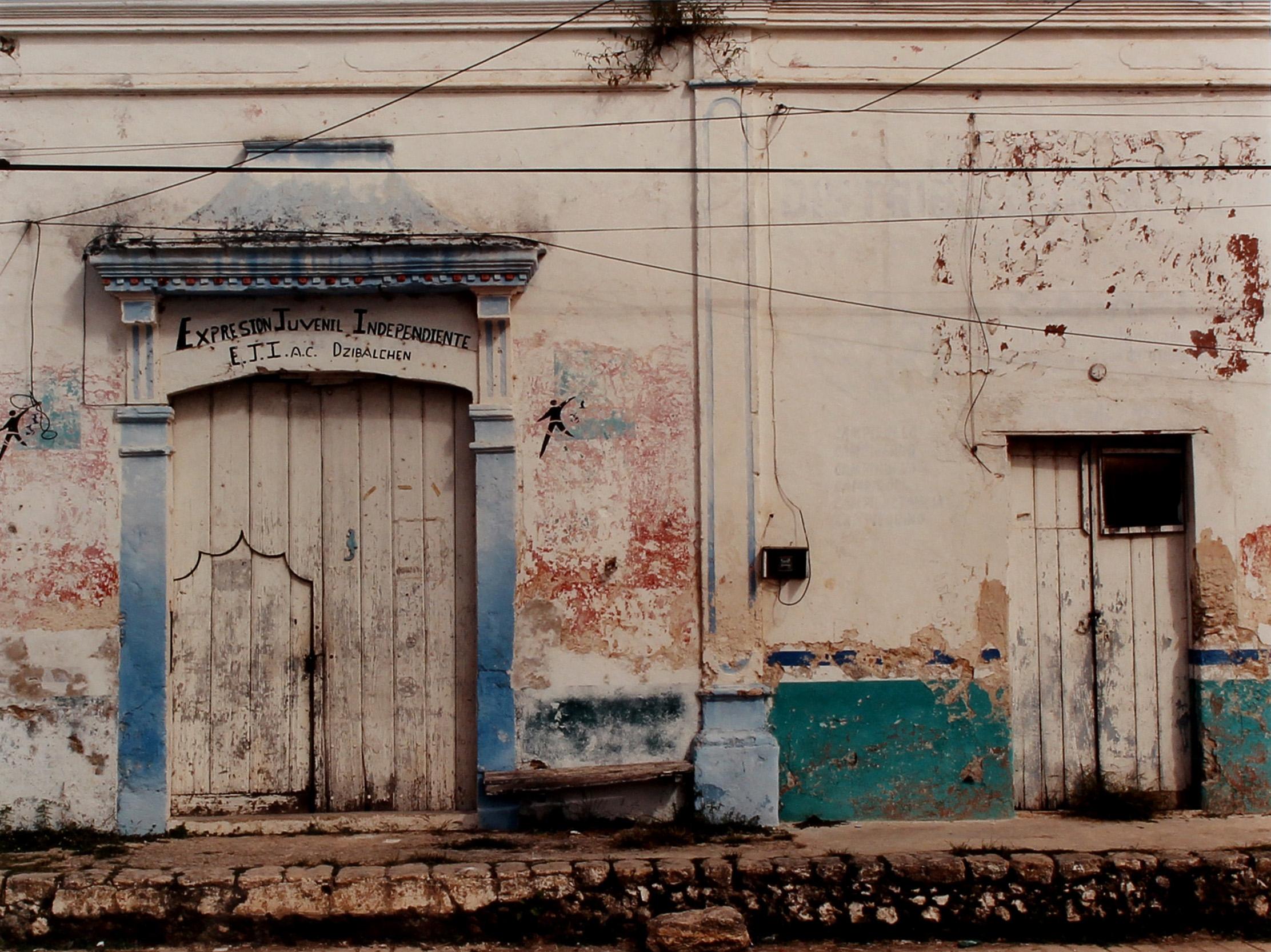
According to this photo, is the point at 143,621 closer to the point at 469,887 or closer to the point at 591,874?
the point at 469,887

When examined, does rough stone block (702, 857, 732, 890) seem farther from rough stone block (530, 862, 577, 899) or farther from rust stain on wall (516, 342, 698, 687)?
rust stain on wall (516, 342, 698, 687)

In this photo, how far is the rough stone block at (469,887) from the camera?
18.1 feet

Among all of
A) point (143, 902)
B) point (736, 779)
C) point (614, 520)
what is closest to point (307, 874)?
point (143, 902)

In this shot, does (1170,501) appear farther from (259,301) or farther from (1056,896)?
(259,301)

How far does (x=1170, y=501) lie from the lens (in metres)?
7.12

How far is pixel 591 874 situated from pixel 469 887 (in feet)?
1.77

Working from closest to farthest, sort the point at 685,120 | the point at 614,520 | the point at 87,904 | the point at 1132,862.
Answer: the point at 87,904 → the point at 1132,862 → the point at 614,520 → the point at 685,120

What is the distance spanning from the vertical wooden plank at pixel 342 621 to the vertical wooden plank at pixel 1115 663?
4.10 m

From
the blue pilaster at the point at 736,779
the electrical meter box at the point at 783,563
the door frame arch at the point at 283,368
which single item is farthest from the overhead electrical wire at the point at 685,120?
the blue pilaster at the point at 736,779

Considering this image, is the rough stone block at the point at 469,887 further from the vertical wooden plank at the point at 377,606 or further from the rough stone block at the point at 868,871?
the rough stone block at the point at 868,871

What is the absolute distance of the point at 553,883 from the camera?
555cm

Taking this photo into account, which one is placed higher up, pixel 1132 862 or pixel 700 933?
pixel 1132 862

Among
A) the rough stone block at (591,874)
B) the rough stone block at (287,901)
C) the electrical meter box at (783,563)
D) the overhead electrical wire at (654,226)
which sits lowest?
the rough stone block at (287,901)

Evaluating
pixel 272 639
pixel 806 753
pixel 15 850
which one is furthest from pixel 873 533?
pixel 15 850
